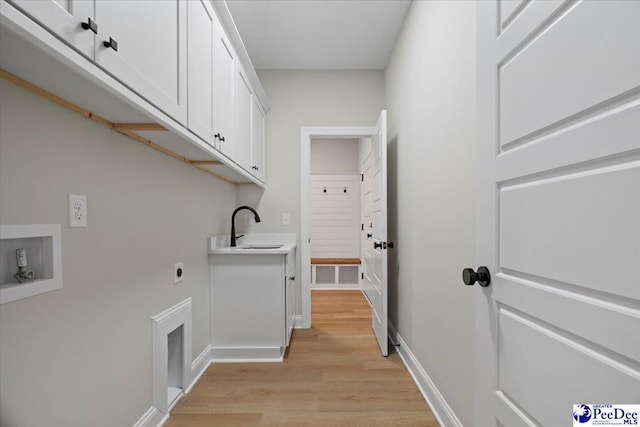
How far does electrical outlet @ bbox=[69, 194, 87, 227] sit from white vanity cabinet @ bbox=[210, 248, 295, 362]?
1.36 metres

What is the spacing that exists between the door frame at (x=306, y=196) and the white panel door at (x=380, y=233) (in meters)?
0.39

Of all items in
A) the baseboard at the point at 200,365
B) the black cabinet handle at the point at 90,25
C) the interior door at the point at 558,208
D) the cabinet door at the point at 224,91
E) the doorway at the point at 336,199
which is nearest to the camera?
the interior door at the point at 558,208

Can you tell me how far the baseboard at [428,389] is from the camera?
5.38 ft

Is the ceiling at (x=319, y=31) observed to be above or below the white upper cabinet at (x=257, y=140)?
above

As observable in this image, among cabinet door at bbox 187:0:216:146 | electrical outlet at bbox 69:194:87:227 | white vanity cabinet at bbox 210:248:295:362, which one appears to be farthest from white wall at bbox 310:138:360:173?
electrical outlet at bbox 69:194:87:227

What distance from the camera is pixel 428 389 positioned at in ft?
6.38

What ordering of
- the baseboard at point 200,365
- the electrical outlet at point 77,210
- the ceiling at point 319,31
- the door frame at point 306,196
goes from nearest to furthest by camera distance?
the electrical outlet at point 77,210, the baseboard at point 200,365, the ceiling at point 319,31, the door frame at point 306,196

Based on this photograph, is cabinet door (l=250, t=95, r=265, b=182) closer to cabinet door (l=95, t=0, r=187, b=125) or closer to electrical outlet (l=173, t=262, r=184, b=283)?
electrical outlet (l=173, t=262, r=184, b=283)

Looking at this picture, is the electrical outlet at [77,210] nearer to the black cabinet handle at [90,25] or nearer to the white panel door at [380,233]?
the black cabinet handle at [90,25]

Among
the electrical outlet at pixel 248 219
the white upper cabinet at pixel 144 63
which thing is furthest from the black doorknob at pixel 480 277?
the electrical outlet at pixel 248 219

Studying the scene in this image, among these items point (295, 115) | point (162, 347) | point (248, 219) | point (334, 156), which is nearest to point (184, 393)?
point (162, 347)

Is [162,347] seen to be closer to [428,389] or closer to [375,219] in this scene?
[428,389]

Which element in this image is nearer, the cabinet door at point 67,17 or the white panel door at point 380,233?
the cabinet door at point 67,17

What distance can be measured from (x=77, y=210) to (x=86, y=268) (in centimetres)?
22
